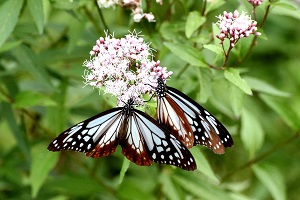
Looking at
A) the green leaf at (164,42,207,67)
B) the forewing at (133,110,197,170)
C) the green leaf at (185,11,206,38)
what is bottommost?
the forewing at (133,110,197,170)

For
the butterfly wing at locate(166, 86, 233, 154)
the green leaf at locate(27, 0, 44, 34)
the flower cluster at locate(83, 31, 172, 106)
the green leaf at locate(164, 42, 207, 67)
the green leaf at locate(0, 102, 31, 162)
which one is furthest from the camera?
the green leaf at locate(0, 102, 31, 162)

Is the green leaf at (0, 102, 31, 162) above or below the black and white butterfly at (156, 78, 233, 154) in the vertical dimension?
above

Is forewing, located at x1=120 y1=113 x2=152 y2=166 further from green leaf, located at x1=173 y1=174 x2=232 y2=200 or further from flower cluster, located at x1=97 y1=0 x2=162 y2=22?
green leaf, located at x1=173 y1=174 x2=232 y2=200

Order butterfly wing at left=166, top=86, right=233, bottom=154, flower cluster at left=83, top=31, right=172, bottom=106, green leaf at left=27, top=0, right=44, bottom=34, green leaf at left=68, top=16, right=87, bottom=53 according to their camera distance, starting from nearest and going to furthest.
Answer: flower cluster at left=83, top=31, right=172, bottom=106 → butterfly wing at left=166, top=86, right=233, bottom=154 → green leaf at left=27, top=0, right=44, bottom=34 → green leaf at left=68, top=16, right=87, bottom=53

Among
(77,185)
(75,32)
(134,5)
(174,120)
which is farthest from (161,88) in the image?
(77,185)

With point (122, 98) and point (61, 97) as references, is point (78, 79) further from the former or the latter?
point (122, 98)

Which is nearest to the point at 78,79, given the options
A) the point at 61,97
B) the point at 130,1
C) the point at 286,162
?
the point at 61,97

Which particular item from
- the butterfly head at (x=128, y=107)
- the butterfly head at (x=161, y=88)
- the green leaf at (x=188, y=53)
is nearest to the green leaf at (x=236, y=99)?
the green leaf at (x=188, y=53)

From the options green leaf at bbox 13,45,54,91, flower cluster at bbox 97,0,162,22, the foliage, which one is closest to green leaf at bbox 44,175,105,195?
the foliage
